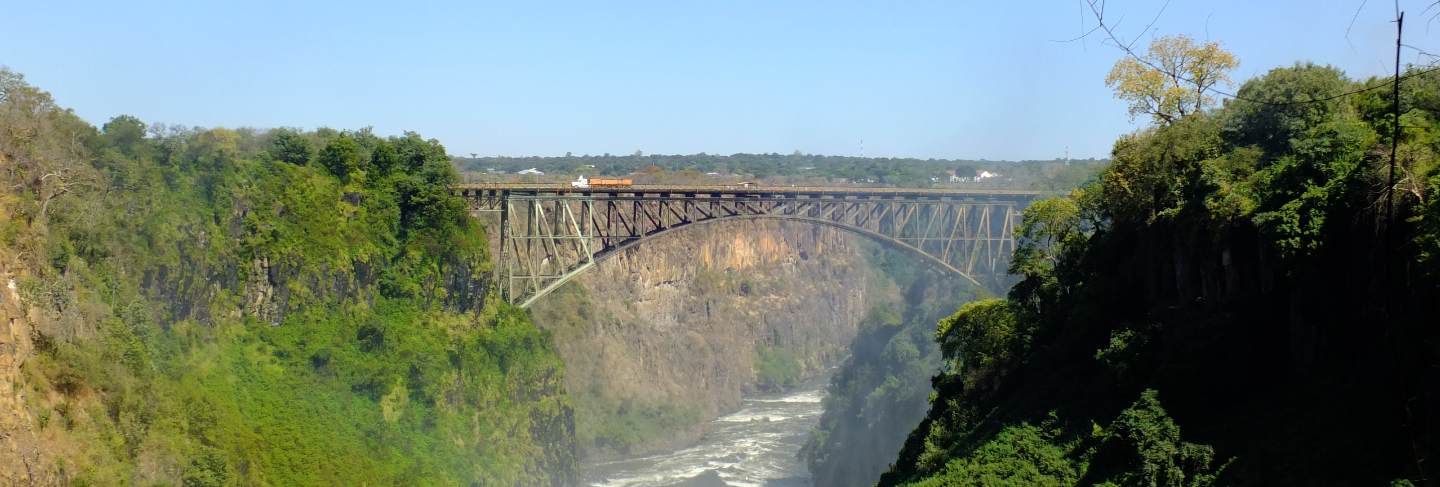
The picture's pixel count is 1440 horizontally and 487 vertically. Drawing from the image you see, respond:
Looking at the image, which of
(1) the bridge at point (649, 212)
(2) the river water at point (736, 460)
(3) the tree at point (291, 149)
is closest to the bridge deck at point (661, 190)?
(1) the bridge at point (649, 212)

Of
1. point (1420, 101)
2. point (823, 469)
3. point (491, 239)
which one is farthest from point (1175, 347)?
point (491, 239)

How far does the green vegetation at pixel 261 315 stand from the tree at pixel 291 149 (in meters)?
0.10

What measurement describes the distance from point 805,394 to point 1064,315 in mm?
73906

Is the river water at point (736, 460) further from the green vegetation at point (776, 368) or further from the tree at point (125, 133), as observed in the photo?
the tree at point (125, 133)

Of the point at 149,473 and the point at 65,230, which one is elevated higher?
the point at 65,230

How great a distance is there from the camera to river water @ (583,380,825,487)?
254ft

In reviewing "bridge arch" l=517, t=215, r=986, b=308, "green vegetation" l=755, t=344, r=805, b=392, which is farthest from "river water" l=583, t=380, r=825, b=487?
"bridge arch" l=517, t=215, r=986, b=308

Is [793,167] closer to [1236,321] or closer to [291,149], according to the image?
[291,149]

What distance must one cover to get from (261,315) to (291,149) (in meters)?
9.21

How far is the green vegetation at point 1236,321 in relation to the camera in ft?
77.5

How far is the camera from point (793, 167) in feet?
539

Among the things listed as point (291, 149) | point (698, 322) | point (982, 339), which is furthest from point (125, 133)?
point (698, 322)

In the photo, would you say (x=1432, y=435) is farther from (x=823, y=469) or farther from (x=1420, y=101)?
(x=823, y=469)

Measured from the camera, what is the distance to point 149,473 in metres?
40.5
